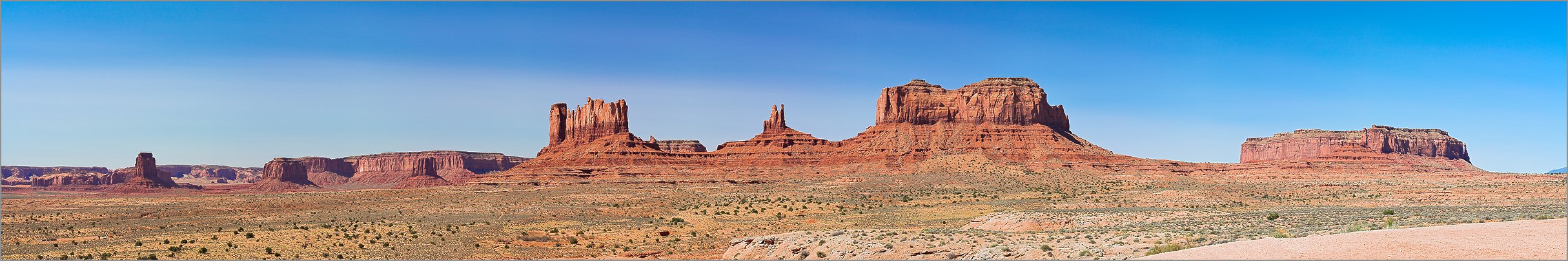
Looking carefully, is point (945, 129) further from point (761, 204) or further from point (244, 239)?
point (244, 239)

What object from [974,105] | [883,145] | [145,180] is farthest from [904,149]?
[145,180]

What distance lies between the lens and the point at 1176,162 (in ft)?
404

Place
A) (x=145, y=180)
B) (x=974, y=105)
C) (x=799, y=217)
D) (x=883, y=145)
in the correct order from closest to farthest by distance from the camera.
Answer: (x=799, y=217), (x=883, y=145), (x=974, y=105), (x=145, y=180)

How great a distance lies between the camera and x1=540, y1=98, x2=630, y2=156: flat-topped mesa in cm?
15300

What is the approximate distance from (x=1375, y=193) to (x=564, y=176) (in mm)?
87689

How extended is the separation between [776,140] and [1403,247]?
121974mm

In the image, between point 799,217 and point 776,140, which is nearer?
point 799,217

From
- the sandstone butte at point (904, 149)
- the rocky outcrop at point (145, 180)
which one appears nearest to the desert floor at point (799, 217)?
the sandstone butte at point (904, 149)

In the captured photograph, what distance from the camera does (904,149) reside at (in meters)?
129

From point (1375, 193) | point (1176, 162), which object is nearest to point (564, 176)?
point (1176, 162)

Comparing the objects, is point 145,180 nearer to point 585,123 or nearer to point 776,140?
point 585,123

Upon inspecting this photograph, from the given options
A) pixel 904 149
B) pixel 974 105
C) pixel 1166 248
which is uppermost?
pixel 974 105

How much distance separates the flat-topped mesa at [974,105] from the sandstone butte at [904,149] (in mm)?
160

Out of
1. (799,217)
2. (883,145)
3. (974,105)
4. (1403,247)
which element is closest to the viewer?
(1403,247)
